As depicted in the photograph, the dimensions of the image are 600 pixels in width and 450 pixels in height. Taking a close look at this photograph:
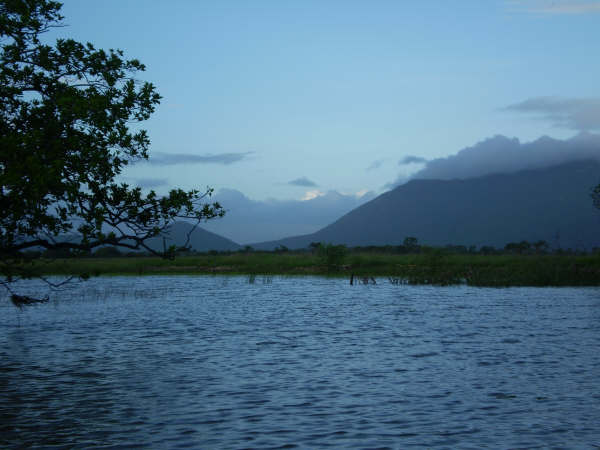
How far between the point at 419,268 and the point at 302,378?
47.9 metres

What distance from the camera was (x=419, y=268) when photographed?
63.8 metres

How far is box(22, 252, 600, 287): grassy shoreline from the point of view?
56.0 meters

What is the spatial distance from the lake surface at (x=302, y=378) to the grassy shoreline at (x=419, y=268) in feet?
59.0

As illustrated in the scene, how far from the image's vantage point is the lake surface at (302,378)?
12.5 metres

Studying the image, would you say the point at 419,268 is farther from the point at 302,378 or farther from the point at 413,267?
the point at 302,378

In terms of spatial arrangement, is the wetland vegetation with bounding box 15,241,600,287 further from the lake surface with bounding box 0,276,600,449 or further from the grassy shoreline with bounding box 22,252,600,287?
the lake surface with bounding box 0,276,600,449

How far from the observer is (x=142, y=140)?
18375 mm

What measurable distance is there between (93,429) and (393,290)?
40.3 m

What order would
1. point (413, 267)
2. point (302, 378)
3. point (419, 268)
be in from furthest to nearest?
point (413, 267) → point (419, 268) → point (302, 378)

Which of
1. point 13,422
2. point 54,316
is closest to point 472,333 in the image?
point 13,422

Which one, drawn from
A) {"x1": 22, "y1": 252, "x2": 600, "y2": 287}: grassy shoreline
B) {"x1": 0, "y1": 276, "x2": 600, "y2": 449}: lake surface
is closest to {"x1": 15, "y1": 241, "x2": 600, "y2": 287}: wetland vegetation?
{"x1": 22, "y1": 252, "x2": 600, "y2": 287}: grassy shoreline

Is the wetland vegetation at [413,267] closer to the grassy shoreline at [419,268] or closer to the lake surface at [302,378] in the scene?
the grassy shoreline at [419,268]

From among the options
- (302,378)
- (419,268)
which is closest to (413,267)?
(419,268)

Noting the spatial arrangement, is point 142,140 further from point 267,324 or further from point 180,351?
point 267,324
